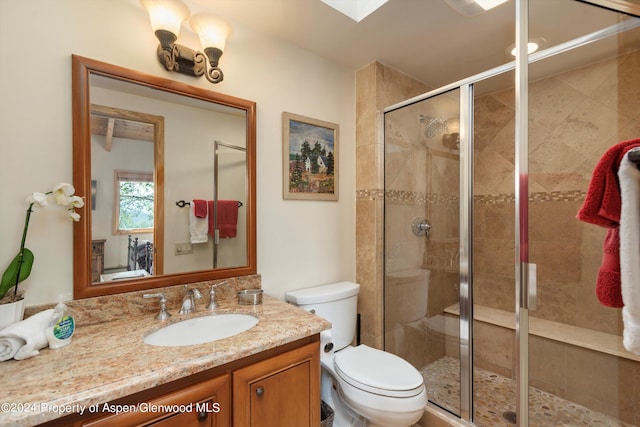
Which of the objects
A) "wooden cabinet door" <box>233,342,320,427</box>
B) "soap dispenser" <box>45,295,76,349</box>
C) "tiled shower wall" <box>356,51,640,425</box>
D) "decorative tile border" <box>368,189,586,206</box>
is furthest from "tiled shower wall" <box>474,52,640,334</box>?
"soap dispenser" <box>45,295,76,349</box>

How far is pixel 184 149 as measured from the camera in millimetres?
1351

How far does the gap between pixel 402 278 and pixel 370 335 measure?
45 centimetres

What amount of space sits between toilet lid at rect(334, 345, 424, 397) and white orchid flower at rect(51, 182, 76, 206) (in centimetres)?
137

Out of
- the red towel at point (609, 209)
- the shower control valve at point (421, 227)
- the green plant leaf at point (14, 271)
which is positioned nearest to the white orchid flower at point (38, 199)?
the green plant leaf at point (14, 271)

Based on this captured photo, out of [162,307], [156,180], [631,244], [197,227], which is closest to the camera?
[631,244]

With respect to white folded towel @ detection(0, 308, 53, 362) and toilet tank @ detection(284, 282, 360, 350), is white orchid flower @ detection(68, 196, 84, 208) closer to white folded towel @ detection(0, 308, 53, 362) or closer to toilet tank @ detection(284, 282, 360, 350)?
white folded towel @ detection(0, 308, 53, 362)

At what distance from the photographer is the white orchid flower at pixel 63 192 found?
1.00 m

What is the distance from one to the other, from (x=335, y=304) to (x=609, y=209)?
1.30 metres

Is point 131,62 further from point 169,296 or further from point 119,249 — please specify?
point 169,296

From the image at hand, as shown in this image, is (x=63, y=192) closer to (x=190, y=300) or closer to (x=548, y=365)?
(x=190, y=300)

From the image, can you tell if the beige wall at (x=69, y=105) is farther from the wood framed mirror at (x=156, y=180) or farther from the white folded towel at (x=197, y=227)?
the white folded towel at (x=197, y=227)

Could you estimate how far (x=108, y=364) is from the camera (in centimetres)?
80

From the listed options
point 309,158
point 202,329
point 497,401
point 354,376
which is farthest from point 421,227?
point 202,329

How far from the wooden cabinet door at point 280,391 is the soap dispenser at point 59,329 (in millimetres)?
577
